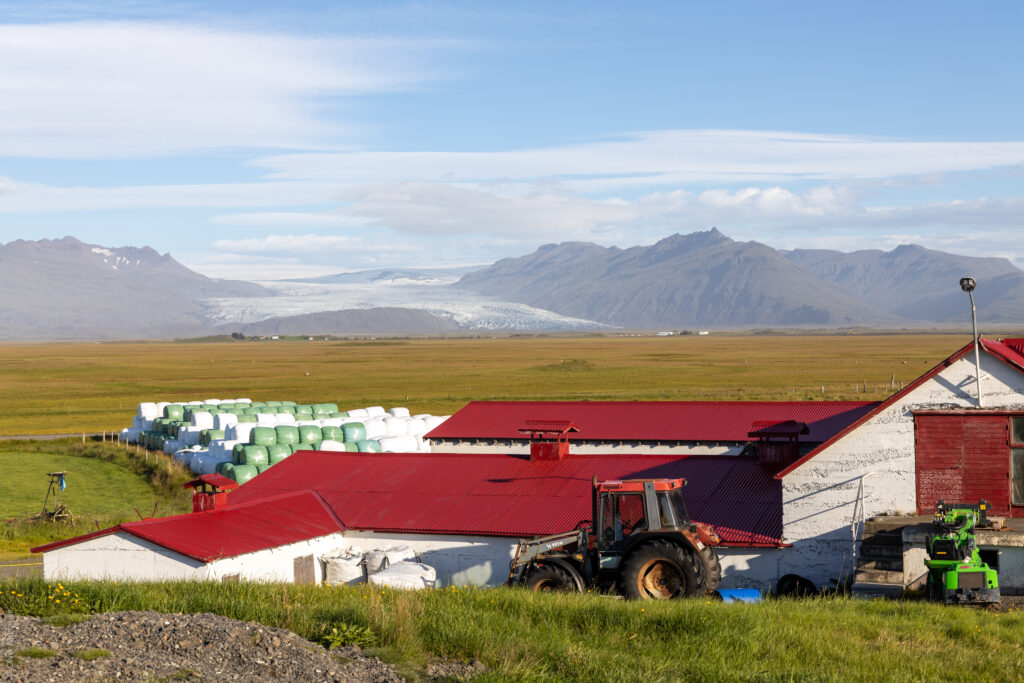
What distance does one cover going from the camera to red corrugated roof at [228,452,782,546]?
2547cm

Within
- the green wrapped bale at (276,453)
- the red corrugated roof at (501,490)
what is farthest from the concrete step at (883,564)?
the green wrapped bale at (276,453)

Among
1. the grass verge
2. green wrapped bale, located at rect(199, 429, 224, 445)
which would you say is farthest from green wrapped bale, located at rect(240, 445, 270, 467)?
the grass verge

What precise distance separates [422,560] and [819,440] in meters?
12.9

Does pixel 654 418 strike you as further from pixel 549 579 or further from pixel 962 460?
pixel 549 579

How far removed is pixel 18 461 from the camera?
52.3 metres

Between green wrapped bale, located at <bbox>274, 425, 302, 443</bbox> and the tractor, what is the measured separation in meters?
30.2

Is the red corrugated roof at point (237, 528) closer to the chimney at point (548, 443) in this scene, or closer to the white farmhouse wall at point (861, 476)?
the chimney at point (548, 443)

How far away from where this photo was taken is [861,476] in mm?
23031

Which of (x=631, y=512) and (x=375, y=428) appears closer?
(x=631, y=512)

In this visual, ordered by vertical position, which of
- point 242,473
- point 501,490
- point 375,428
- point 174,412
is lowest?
point 242,473

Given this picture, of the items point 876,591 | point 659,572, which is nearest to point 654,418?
point 876,591

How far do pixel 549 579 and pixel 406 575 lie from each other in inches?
233

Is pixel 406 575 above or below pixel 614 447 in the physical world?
below

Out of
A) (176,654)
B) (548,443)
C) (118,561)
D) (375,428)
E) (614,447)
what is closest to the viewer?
(176,654)
